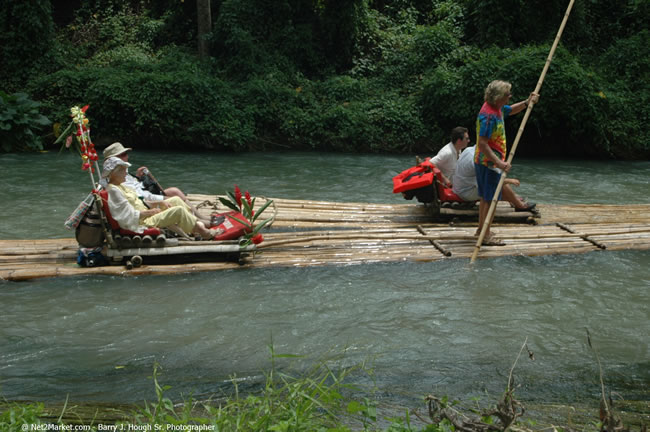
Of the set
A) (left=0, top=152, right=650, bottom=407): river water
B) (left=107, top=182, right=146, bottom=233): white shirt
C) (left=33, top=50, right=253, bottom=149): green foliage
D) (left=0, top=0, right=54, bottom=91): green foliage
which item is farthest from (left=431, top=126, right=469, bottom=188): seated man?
(left=0, top=0, right=54, bottom=91): green foliage

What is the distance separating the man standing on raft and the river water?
851mm

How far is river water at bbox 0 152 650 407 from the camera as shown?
14.5 feet

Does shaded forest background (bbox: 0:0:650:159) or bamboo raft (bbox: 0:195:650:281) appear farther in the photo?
shaded forest background (bbox: 0:0:650:159)

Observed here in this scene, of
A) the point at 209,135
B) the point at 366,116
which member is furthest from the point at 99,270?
the point at 366,116

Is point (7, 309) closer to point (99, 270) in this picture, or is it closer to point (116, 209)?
point (99, 270)

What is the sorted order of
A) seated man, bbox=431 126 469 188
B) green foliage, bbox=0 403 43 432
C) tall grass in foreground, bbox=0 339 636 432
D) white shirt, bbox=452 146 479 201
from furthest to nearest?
seated man, bbox=431 126 469 188, white shirt, bbox=452 146 479 201, green foliage, bbox=0 403 43 432, tall grass in foreground, bbox=0 339 636 432

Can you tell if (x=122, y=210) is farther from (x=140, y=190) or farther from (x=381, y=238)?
(x=381, y=238)

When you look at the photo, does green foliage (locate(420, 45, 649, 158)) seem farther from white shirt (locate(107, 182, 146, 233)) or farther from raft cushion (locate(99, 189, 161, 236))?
white shirt (locate(107, 182, 146, 233))

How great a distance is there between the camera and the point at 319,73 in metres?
18.8

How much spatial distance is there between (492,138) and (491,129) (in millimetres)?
128

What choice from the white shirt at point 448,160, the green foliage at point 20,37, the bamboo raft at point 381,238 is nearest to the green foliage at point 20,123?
the green foliage at point 20,37

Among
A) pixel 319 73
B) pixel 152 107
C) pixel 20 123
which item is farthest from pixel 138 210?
pixel 319 73

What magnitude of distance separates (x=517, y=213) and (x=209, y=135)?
29.6 feet

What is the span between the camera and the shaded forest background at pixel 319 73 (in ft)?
48.4
